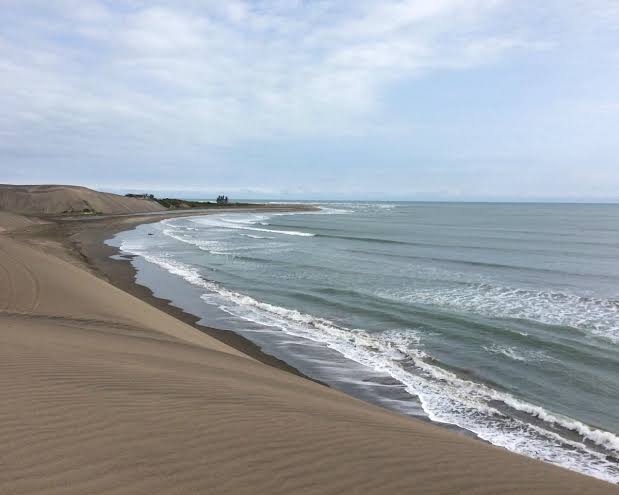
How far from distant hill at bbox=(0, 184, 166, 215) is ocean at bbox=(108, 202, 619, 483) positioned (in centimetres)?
5207

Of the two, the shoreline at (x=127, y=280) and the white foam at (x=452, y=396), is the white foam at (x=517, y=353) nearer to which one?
the white foam at (x=452, y=396)

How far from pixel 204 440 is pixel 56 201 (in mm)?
79230

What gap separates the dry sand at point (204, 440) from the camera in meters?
3.30

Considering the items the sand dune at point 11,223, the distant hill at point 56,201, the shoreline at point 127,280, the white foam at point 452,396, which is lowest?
the white foam at point 452,396

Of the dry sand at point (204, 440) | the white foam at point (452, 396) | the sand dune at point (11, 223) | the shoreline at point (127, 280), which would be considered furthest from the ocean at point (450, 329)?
the sand dune at point (11, 223)

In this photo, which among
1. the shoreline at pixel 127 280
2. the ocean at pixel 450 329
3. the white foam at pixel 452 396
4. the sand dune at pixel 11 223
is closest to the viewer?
the white foam at pixel 452 396

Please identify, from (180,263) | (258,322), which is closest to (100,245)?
(180,263)

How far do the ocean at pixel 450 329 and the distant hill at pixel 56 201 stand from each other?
52066 millimetres

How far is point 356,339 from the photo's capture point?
11656 mm

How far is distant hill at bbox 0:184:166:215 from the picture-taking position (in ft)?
227

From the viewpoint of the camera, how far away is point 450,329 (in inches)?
499

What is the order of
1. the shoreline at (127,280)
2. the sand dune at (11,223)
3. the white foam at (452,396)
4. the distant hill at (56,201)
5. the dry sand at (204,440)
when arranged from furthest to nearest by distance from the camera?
the distant hill at (56,201) → the sand dune at (11,223) → the shoreline at (127,280) → the white foam at (452,396) → the dry sand at (204,440)

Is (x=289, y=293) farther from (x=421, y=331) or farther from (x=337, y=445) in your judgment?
(x=337, y=445)

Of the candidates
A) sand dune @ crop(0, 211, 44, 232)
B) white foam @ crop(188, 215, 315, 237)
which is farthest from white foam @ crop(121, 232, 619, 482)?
sand dune @ crop(0, 211, 44, 232)
